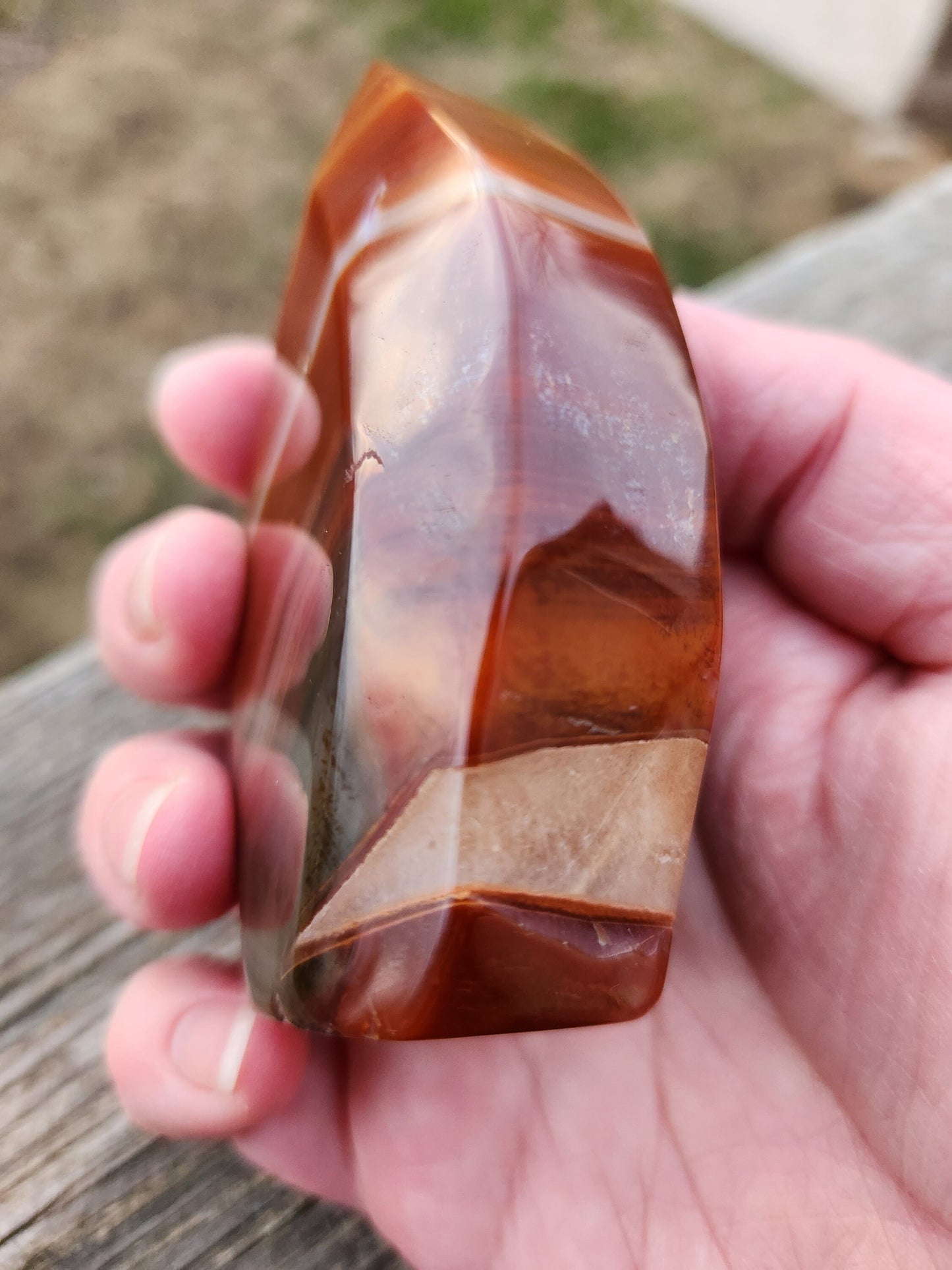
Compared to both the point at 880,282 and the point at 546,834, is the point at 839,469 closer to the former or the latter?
the point at 546,834

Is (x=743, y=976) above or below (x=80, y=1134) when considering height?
above

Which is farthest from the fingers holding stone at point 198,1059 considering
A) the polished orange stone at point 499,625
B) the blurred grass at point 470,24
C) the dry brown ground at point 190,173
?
the blurred grass at point 470,24

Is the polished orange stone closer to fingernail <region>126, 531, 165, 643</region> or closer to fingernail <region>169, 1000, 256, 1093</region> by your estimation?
fingernail <region>169, 1000, 256, 1093</region>

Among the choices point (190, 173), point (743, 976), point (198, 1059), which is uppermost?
point (743, 976)

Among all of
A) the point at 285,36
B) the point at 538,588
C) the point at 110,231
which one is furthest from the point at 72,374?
the point at 538,588

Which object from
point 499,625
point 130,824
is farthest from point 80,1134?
point 499,625

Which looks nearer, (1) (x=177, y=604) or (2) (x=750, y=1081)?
(2) (x=750, y=1081)

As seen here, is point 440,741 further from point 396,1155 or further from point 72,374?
point 72,374
